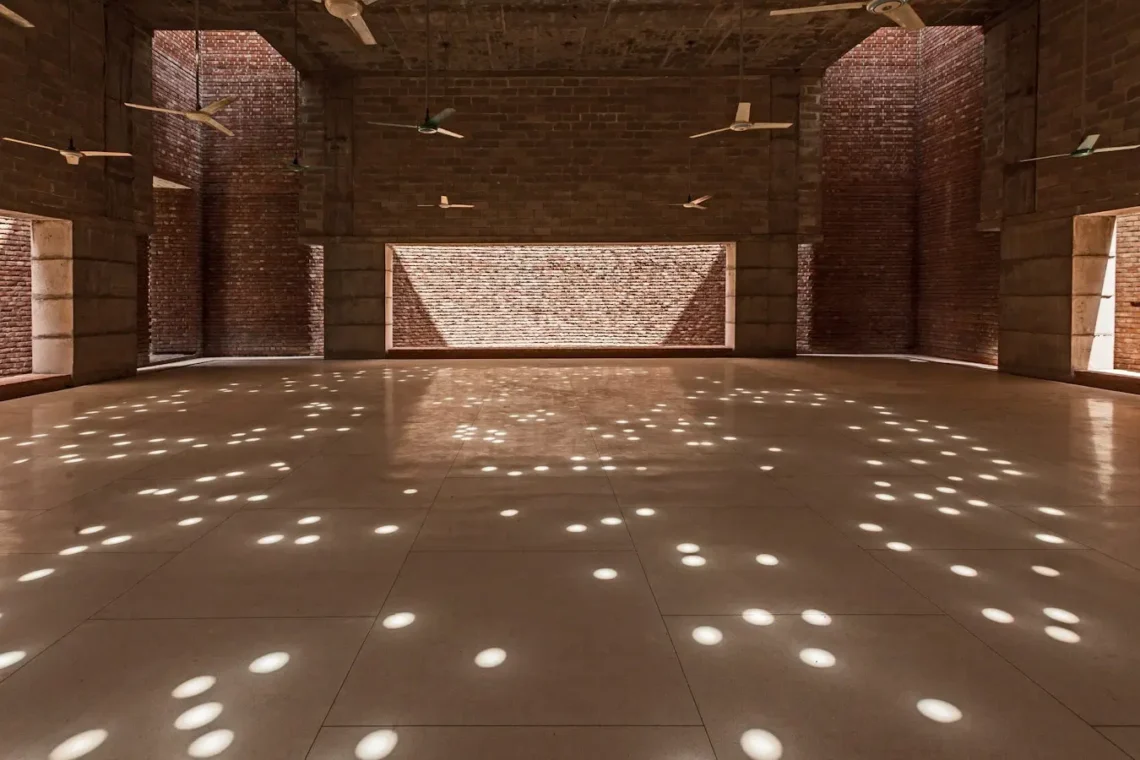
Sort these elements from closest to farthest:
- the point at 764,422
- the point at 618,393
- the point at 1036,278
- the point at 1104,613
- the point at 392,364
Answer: the point at 1104,613 < the point at 764,422 < the point at 618,393 < the point at 1036,278 < the point at 392,364

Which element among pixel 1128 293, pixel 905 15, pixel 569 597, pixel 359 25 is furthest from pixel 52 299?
pixel 1128 293

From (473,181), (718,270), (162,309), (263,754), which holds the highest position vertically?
(473,181)

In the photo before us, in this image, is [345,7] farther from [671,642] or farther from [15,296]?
[15,296]

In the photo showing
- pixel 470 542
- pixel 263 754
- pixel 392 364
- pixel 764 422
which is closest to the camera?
pixel 263 754

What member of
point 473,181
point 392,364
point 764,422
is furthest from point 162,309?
point 764,422

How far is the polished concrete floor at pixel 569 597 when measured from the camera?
5.98 feet

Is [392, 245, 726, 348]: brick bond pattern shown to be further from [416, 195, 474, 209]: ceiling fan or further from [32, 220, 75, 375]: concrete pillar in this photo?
[32, 220, 75, 375]: concrete pillar

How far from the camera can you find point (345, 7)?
18.0 ft

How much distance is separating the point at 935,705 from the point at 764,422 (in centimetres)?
472

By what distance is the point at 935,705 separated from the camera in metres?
1.91

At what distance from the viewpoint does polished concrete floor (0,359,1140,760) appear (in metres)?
1.82

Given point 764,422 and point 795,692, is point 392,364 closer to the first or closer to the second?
point 764,422

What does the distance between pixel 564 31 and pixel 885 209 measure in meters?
7.60

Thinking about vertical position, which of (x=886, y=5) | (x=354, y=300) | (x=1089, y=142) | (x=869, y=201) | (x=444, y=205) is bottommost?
(x=354, y=300)
